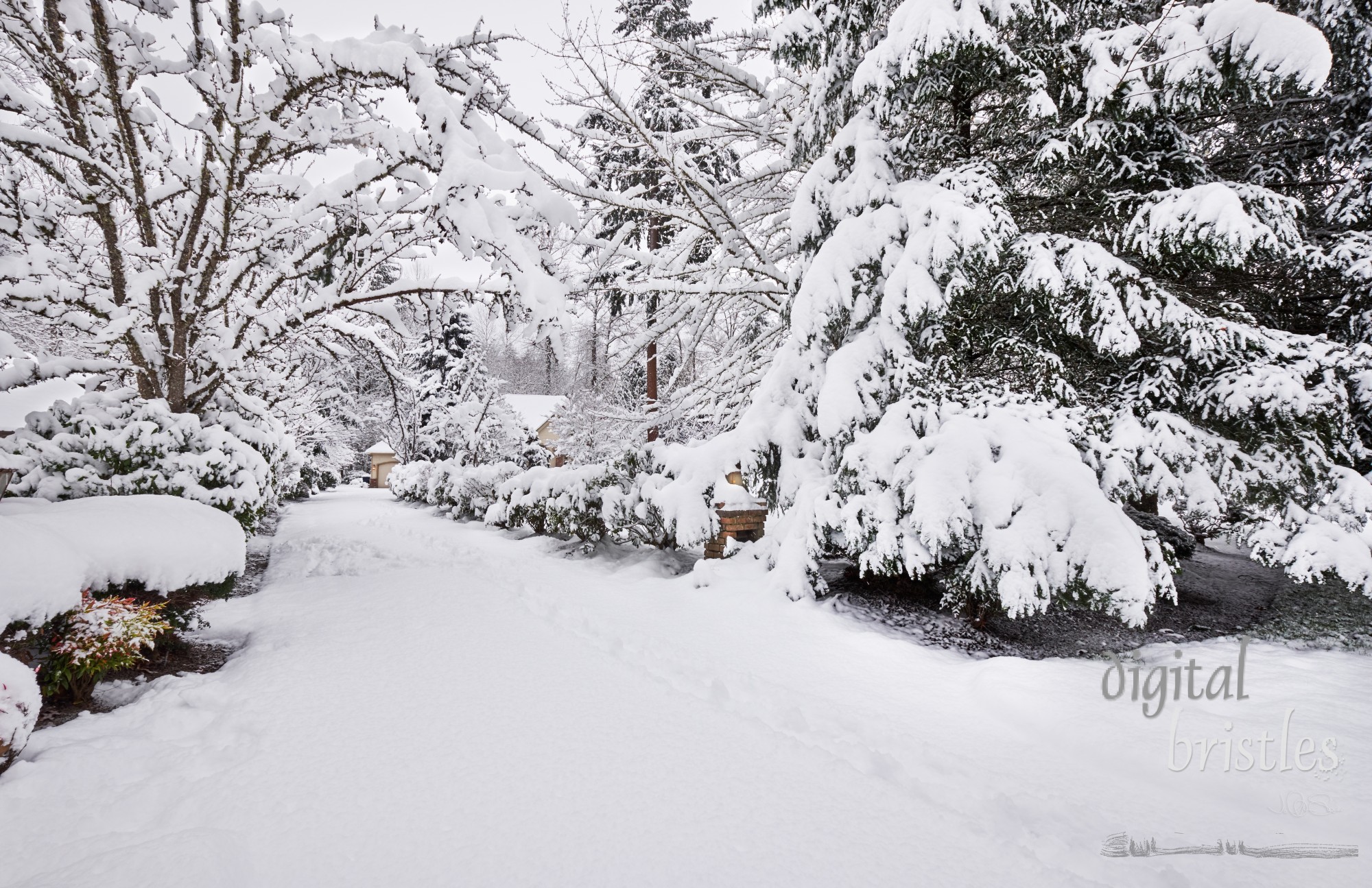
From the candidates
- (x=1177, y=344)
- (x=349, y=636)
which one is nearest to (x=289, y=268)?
(x=349, y=636)

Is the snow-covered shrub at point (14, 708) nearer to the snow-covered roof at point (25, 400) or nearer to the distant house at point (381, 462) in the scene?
the snow-covered roof at point (25, 400)

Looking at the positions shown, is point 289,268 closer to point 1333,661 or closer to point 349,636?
point 349,636

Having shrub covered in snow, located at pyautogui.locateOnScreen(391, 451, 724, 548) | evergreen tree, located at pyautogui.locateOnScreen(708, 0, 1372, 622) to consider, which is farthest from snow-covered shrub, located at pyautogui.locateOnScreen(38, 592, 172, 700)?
A: evergreen tree, located at pyautogui.locateOnScreen(708, 0, 1372, 622)

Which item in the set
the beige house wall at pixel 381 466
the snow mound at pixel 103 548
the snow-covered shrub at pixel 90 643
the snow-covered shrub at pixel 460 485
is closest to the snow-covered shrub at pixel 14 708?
the snow mound at pixel 103 548

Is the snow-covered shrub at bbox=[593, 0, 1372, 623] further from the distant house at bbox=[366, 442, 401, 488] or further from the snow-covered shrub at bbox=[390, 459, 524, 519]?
the distant house at bbox=[366, 442, 401, 488]

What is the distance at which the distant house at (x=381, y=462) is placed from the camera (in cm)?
4044

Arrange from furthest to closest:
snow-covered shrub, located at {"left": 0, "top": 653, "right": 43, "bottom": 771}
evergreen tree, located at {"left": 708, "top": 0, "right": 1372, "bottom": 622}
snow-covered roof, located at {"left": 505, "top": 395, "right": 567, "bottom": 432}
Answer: snow-covered roof, located at {"left": 505, "top": 395, "right": 567, "bottom": 432}
evergreen tree, located at {"left": 708, "top": 0, "right": 1372, "bottom": 622}
snow-covered shrub, located at {"left": 0, "top": 653, "right": 43, "bottom": 771}

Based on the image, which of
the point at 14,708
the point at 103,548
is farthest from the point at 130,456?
the point at 14,708

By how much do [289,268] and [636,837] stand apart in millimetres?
5483

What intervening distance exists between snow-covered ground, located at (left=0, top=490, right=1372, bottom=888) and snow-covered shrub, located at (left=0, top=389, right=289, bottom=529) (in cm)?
188

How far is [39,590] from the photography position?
2584 millimetres

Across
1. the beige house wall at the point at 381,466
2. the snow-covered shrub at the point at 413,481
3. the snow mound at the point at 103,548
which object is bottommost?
the beige house wall at the point at 381,466

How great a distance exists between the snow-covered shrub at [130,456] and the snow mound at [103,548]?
0.61m

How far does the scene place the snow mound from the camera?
2580 mm
